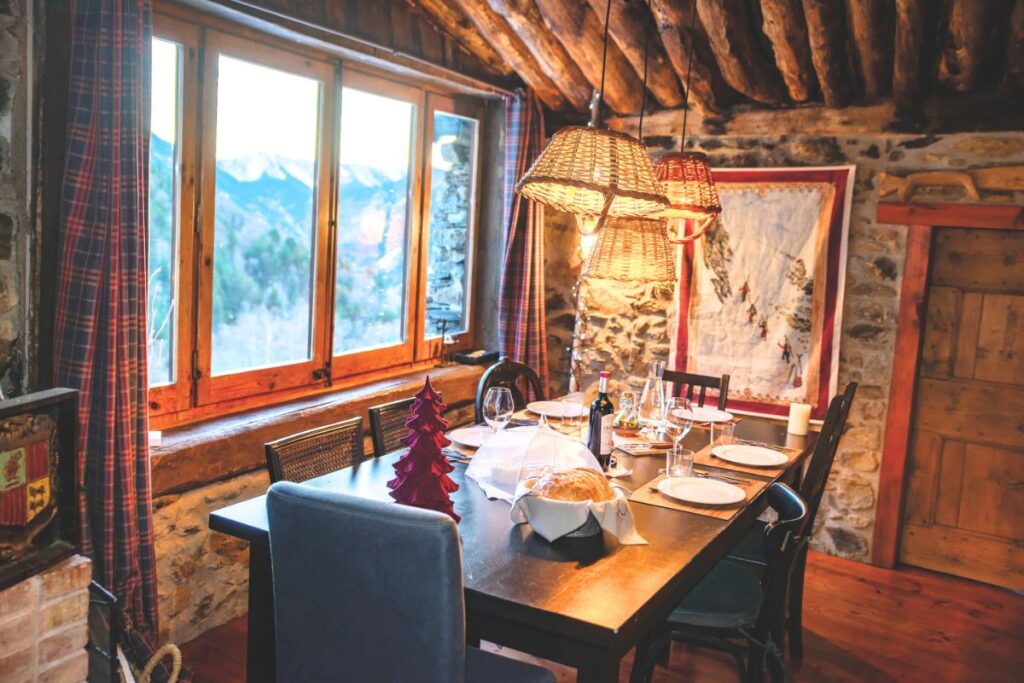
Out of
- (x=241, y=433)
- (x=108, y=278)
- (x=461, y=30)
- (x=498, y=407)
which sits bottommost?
(x=241, y=433)

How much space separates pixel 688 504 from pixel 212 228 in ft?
6.70

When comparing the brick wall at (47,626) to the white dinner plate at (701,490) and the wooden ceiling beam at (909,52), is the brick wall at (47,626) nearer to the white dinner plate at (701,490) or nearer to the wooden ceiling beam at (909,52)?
the white dinner plate at (701,490)

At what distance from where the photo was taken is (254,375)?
3564 mm

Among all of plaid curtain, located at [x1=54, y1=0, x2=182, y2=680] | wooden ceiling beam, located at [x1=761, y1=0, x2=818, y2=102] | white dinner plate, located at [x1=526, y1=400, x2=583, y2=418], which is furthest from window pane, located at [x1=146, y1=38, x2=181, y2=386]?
wooden ceiling beam, located at [x1=761, y1=0, x2=818, y2=102]

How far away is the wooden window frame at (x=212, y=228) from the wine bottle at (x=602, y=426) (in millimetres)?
1531

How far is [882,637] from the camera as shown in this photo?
3.38 metres

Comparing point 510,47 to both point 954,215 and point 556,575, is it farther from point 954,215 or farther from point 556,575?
point 556,575

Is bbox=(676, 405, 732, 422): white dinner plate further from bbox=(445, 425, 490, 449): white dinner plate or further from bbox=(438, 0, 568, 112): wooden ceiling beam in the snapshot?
bbox=(438, 0, 568, 112): wooden ceiling beam

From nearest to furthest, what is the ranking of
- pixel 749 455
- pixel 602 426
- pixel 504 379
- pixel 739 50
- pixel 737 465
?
pixel 602 426, pixel 737 465, pixel 749 455, pixel 504 379, pixel 739 50

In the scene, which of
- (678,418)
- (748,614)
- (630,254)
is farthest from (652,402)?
(748,614)

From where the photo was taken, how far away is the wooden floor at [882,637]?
306 centimetres

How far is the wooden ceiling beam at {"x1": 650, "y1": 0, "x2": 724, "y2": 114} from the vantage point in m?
3.78

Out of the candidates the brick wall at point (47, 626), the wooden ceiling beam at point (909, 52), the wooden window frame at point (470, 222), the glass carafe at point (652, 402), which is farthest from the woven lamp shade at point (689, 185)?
the brick wall at point (47, 626)

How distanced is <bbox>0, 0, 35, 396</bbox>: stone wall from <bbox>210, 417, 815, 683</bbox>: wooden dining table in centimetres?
85
